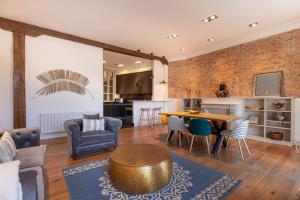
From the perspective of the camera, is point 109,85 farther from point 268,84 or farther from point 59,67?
point 268,84

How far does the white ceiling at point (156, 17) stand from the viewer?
3.28m

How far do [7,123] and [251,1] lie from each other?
20.1ft

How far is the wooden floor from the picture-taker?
2.00 m

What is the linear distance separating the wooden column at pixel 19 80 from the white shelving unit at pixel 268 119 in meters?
6.17

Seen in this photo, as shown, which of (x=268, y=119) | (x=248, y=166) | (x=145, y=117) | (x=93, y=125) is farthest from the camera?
(x=145, y=117)

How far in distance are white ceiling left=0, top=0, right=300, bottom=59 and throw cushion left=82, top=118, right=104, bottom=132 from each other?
2413 mm

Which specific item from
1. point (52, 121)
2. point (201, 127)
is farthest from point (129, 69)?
point (201, 127)

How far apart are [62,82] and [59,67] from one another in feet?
1.42

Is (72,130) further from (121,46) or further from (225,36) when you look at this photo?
(225,36)

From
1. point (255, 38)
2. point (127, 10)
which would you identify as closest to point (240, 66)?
point (255, 38)

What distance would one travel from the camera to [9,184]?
0.99 metres

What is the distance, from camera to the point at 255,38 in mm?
4832

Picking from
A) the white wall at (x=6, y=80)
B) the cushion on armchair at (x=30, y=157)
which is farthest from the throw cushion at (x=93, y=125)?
the white wall at (x=6, y=80)

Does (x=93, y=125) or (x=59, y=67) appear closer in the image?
(x=93, y=125)
